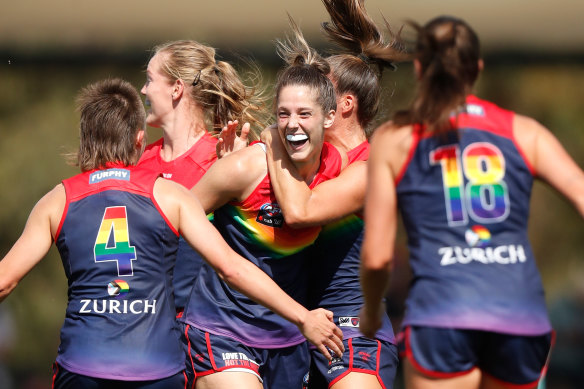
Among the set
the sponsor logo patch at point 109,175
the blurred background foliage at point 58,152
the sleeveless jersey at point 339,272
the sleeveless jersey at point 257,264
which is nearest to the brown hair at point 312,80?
the sleeveless jersey at point 257,264

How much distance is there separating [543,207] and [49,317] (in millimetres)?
4915

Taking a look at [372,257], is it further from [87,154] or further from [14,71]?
[14,71]

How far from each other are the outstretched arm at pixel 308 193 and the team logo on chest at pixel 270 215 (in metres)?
0.11

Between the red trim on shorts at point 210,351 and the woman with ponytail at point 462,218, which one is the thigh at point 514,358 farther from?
the red trim on shorts at point 210,351

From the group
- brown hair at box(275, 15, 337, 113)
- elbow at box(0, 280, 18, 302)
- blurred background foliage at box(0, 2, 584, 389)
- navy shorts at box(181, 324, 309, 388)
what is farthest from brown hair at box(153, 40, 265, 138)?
blurred background foliage at box(0, 2, 584, 389)

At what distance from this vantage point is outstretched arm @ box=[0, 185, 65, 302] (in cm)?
372

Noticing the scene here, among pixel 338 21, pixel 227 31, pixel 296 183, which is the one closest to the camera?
Result: pixel 296 183

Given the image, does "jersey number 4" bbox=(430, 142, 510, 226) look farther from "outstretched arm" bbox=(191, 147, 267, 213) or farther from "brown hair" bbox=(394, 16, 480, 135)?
"outstretched arm" bbox=(191, 147, 267, 213)

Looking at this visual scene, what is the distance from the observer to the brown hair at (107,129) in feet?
13.0

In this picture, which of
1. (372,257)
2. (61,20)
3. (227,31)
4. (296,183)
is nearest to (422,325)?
(372,257)

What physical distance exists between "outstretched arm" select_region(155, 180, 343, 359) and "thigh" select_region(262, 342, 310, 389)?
0.65 metres

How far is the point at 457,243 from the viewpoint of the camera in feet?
10.3

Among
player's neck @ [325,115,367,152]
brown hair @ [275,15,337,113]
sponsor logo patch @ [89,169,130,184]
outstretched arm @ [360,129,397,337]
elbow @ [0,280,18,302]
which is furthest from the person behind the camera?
player's neck @ [325,115,367,152]

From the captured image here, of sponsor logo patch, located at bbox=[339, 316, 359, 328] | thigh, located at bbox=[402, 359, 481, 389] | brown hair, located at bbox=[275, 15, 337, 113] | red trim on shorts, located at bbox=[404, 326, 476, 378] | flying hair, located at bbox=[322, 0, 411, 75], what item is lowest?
sponsor logo patch, located at bbox=[339, 316, 359, 328]
